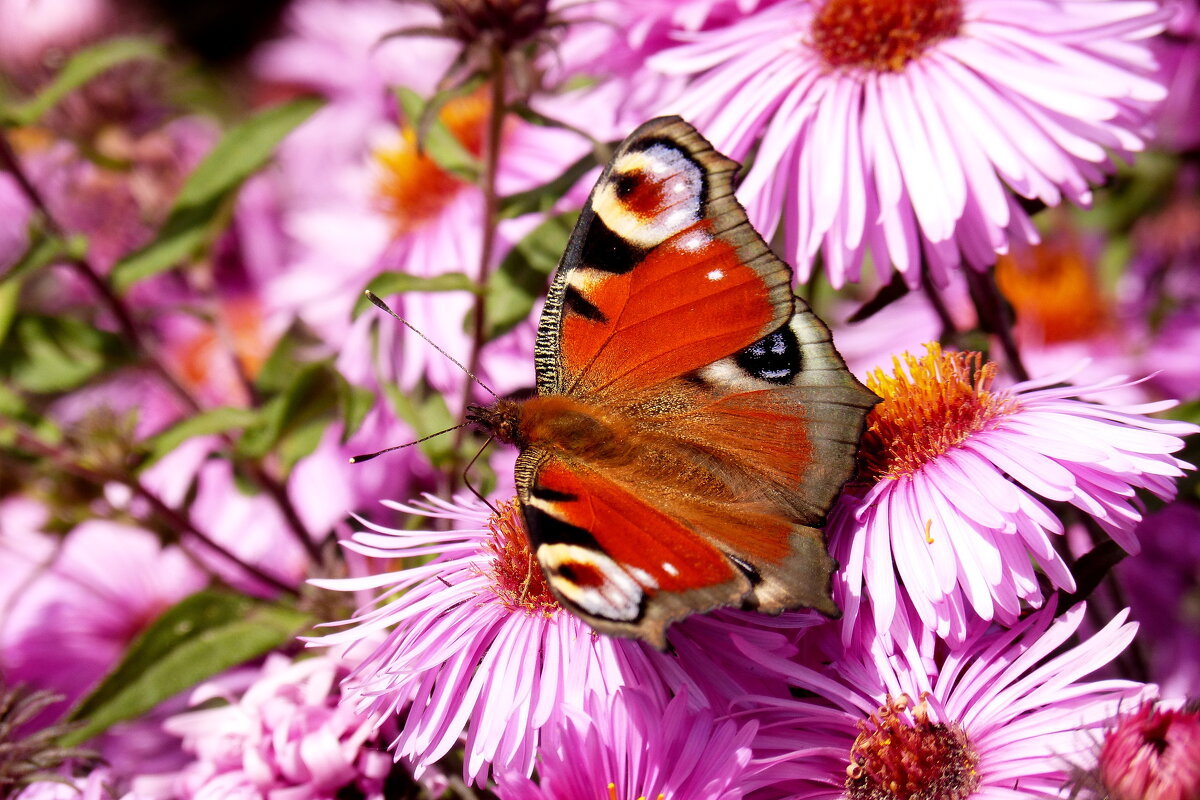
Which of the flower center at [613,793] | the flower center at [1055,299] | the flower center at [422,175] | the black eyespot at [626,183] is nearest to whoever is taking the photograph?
the flower center at [613,793]

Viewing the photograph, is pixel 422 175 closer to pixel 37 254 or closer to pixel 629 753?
pixel 37 254

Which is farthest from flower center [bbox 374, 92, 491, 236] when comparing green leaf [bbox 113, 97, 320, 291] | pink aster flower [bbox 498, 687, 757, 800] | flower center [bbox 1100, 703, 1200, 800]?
flower center [bbox 1100, 703, 1200, 800]

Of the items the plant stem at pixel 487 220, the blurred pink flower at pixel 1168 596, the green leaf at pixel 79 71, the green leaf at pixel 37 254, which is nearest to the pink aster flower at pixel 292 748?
the plant stem at pixel 487 220

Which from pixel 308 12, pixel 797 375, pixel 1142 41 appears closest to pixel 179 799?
pixel 797 375

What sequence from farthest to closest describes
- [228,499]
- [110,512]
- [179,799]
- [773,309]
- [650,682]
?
[228,499] < [110,512] < [179,799] < [773,309] < [650,682]

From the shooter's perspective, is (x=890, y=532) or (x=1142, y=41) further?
(x=1142, y=41)

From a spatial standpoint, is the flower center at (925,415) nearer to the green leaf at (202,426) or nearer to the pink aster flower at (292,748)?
the pink aster flower at (292,748)

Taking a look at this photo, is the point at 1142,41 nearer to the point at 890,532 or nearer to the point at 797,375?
the point at 797,375
